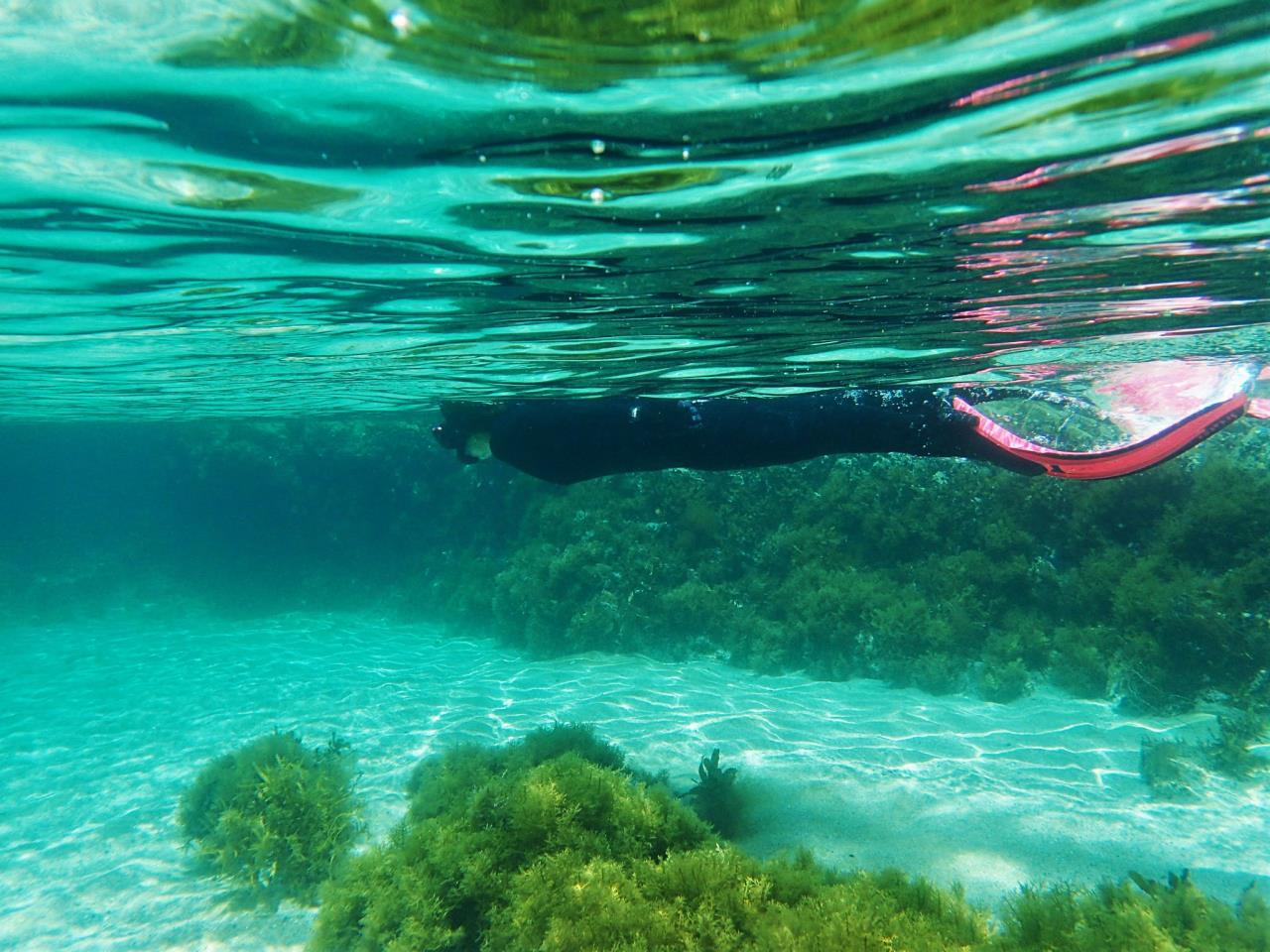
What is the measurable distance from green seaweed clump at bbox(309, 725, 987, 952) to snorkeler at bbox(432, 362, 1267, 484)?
4.16 m

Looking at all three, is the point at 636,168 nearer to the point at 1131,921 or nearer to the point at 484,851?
the point at 484,851

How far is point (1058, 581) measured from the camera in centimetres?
1407

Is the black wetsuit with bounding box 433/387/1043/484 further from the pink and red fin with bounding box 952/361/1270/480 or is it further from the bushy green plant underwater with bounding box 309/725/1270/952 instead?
the bushy green plant underwater with bounding box 309/725/1270/952

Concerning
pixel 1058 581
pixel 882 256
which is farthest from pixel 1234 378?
pixel 882 256

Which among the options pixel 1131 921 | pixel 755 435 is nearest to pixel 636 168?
pixel 755 435

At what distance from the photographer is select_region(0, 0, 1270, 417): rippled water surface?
10.9 feet

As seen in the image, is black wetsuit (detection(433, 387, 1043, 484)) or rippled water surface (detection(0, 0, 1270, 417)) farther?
black wetsuit (detection(433, 387, 1043, 484))

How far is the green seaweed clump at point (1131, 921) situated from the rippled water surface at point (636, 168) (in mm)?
6195

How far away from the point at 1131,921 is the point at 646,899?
4.10 meters

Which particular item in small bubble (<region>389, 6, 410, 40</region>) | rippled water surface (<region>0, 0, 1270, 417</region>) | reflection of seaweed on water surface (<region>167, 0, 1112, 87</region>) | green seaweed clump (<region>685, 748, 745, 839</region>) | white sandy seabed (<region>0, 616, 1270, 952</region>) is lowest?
white sandy seabed (<region>0, 616, 1270, 952</region>)

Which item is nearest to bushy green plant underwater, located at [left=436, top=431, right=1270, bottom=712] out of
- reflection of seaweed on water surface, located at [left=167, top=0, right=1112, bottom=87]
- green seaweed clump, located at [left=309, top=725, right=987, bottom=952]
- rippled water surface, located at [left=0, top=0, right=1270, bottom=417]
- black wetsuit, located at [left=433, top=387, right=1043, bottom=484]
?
rippled water surface, located at [left=0, top=0, right=1270, bottom=417]

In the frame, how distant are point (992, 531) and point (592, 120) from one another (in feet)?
47.0

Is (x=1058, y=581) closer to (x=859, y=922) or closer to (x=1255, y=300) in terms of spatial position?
(x=1255, y=300)

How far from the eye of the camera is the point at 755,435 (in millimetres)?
8359
